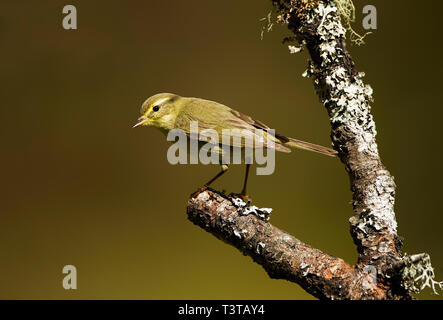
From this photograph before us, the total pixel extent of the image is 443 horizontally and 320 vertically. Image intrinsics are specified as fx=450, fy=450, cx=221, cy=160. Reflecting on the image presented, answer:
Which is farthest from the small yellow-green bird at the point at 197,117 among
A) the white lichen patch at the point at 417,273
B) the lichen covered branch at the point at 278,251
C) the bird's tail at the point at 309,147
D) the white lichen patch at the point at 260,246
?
the white lichen patch at the point at 417,273

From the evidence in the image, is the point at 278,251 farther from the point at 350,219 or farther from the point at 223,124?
the point at 223,124

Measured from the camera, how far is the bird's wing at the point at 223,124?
3.81ft

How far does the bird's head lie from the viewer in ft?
4.19

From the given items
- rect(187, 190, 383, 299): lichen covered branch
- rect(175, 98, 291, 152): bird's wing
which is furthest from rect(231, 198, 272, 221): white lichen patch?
rect(175, 98, 291, 152): bird's wing

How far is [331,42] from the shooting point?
97 centimetres

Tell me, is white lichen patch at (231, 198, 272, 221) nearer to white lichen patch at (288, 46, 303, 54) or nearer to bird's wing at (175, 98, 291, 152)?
bird's wing at (175, 98, 291, 152)

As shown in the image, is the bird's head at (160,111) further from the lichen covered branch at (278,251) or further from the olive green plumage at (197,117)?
the lichen covered branch at (278,251)

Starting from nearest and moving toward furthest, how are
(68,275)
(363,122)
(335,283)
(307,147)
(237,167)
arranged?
(335,283), (363,122), (307,147), (68,275), (237,167)

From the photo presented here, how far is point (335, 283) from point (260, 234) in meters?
0.18

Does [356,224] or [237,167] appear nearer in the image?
[356,224]

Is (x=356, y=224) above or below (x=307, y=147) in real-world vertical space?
below
